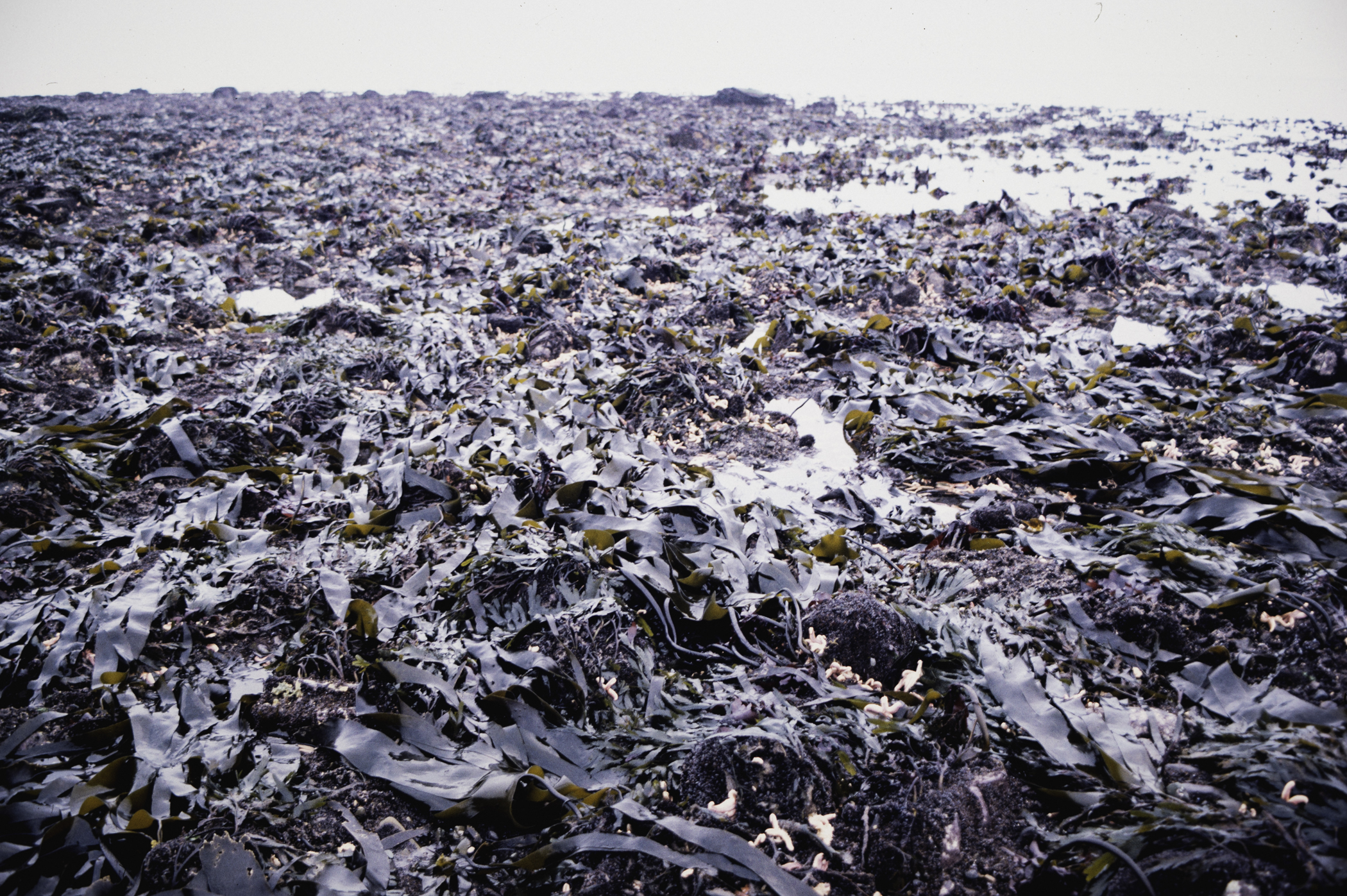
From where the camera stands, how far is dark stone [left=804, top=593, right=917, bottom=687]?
1496 mm

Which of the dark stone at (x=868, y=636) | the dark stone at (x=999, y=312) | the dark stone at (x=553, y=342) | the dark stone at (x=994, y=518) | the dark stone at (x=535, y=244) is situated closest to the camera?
the dark stone at (x=868, y=636)

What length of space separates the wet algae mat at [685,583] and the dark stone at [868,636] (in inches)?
0.4

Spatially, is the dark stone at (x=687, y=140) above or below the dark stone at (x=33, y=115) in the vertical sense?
below

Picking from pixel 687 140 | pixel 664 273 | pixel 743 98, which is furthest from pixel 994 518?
pixel 743 98

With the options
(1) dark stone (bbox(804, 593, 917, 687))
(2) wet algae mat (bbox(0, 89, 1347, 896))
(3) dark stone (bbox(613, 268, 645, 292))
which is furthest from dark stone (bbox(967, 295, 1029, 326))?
(1) dark stone (bbox(804, 593, 917, 687))

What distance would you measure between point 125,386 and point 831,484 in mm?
3578

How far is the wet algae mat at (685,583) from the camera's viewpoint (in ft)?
3.74

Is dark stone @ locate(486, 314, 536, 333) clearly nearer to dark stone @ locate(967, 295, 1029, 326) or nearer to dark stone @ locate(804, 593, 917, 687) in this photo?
dark stone @ locate(967, 295, 1029, 326)

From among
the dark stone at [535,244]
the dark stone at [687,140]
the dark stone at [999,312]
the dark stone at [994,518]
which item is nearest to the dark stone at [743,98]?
the dark stone at [687,140]

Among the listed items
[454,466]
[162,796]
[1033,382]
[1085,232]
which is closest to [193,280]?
[454,466]

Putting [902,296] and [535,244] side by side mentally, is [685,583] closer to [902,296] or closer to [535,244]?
[902,296]

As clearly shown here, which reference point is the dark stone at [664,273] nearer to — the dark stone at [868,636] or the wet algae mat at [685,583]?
the wet algae mat at [685,583]

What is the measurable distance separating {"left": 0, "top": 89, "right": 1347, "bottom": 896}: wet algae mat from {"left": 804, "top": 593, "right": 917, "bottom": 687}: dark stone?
11mm

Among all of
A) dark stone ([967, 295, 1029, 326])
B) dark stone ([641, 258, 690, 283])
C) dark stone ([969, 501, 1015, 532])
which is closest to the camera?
dark stone ([969, 501, 1015, 532])
